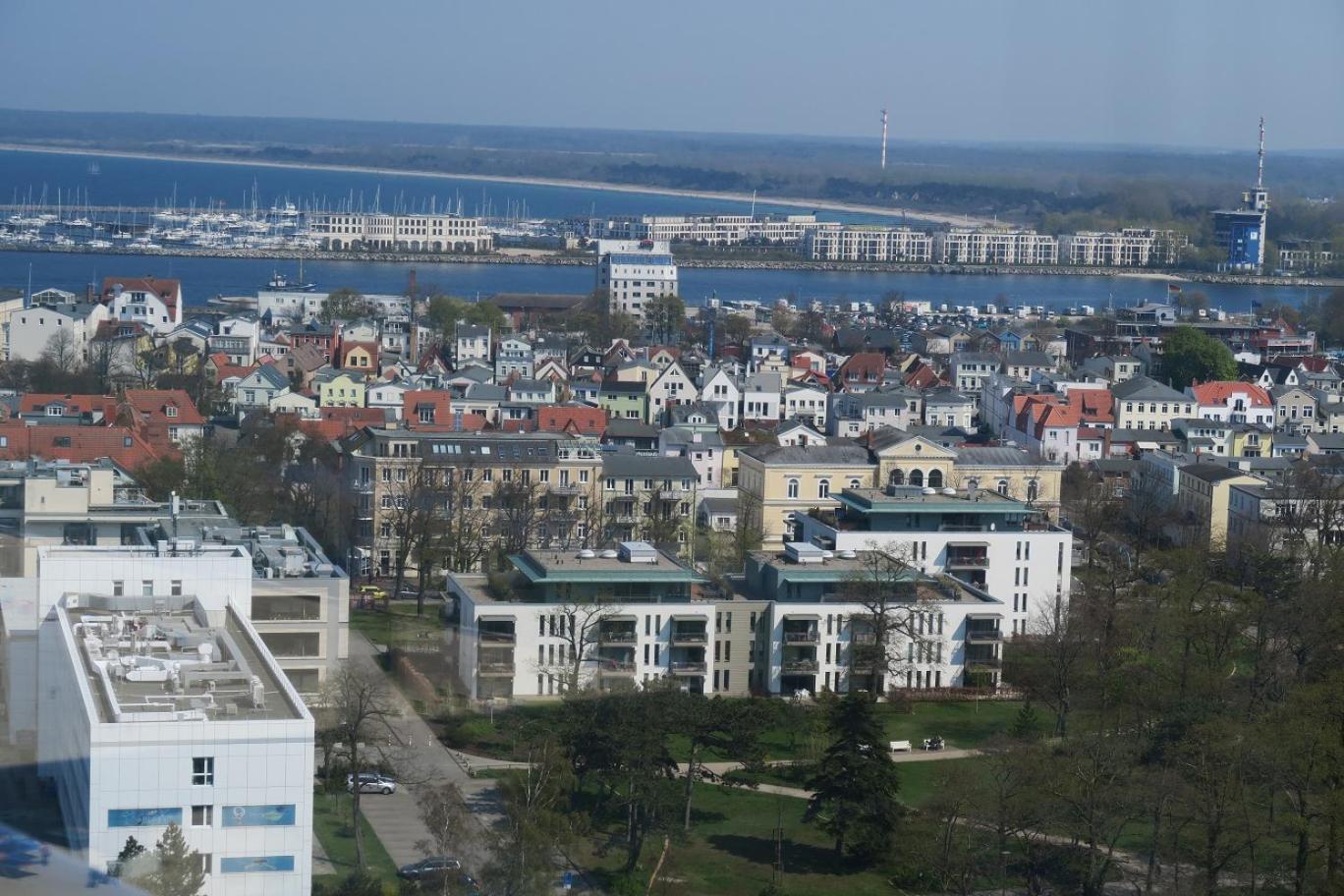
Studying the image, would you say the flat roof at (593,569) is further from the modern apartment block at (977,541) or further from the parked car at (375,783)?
the parked car at (375,783)

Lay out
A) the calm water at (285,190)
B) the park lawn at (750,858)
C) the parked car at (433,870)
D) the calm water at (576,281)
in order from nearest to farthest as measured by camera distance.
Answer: the parked car at (433,870) < the park lawn at (750,858) < the calm water at (576,281) < the calm water at (285,190)

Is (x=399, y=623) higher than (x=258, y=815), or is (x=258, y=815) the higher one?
(x=258, y=815)

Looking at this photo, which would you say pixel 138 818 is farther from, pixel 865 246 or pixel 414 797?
pixel 865 246

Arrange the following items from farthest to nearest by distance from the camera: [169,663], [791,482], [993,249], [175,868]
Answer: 1. [993,249]
2. [791,482]
3. [169,663]
4. [175,868]

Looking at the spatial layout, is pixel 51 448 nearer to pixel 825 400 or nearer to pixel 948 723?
pixel 948 723

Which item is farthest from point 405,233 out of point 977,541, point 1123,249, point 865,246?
point 977,541

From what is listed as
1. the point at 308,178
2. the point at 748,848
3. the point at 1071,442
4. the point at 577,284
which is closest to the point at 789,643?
the point at 748,848

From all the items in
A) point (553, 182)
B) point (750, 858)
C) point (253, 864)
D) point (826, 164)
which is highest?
point (826, 164)

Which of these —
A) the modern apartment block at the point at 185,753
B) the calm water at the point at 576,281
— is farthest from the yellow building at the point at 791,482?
the calm water at the point at 576,281
